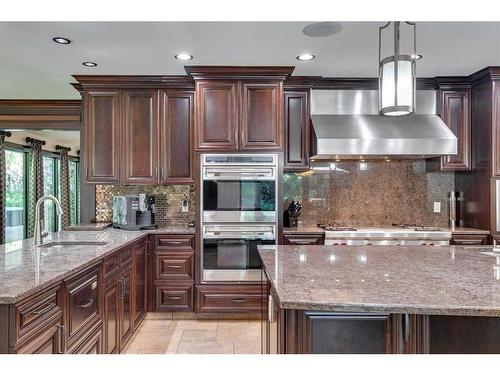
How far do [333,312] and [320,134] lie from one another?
2.48 meters

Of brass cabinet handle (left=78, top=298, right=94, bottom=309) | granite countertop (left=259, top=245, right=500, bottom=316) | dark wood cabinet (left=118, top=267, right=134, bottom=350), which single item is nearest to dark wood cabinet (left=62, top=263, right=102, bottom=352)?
brass cabinet handle (left=78, top=298, right=94, bottom=309)

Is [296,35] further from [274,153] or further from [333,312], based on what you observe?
[333,312]

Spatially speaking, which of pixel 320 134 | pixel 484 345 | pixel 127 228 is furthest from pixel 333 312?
pixel 127 228

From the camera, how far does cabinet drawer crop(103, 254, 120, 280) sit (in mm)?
2371

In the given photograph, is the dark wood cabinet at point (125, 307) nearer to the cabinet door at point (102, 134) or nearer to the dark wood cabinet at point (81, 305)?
the dark wood cabinet at point (81, 305)

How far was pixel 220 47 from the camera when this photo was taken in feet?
9.96

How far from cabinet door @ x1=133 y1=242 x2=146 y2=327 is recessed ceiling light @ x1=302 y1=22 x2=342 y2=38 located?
2.27 meters

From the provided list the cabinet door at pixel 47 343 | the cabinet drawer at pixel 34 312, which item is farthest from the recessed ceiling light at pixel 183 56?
the cabinet door at pixel 47 343

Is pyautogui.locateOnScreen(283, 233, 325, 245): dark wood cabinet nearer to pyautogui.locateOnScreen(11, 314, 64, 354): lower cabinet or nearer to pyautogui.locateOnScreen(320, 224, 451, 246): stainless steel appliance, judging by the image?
pyautogui.locateOnScreen(320, 224, 451, 246): stainless steel appliance

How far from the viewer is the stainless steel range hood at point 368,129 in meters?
3.57

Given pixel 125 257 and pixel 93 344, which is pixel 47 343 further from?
pixel 125 257

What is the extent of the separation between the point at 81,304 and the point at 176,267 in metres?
1.67

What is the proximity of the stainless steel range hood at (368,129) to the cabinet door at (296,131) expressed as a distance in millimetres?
102

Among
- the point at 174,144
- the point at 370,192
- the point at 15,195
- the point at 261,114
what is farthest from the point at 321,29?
the point at 15,195
